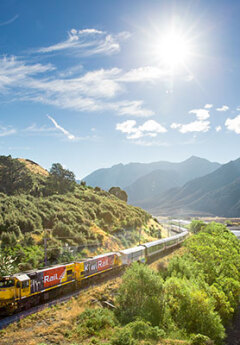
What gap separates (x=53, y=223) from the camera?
4097 cm

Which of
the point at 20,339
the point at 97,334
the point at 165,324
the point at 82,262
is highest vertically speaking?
the point at 82,262

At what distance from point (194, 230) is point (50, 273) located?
3487 inches

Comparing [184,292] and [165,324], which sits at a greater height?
[184,292]

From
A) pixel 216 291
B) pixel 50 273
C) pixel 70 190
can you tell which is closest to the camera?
pixel 50 273

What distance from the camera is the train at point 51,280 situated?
20562 mm

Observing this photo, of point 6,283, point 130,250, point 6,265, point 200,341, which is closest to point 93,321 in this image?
point 6,283

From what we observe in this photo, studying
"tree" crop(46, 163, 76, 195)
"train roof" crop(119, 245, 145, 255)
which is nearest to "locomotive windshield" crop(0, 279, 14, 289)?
"train roof" crop(119, 245, 145, 255)

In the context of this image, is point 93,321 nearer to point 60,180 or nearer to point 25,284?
point 25,284

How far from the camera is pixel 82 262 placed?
94.1ft

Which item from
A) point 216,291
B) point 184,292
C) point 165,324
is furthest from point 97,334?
point 216,291

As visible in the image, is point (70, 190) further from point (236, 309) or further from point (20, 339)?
point (20, 339)

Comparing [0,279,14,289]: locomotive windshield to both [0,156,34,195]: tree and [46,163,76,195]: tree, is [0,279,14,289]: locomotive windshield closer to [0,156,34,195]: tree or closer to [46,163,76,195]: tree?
[0,156,34,195]: tree

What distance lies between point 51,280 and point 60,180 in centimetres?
4146

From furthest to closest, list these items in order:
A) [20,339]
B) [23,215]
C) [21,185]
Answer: [21,185] < [23,215] < [20,339]
